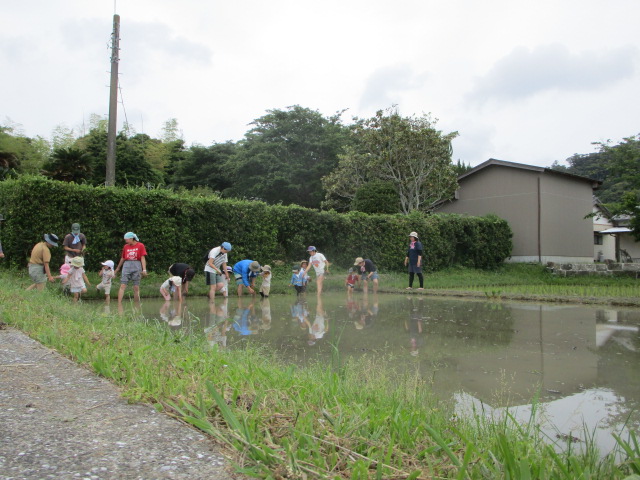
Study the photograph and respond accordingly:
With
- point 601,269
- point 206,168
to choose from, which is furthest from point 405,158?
point 206,168

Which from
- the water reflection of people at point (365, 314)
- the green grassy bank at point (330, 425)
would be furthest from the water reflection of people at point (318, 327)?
the green grassy bank at point (330, 425)

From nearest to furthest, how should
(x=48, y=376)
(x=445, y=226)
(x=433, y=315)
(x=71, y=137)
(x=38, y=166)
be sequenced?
(x=48, y=376)
(x=433, y=315)
(x=445, y=226)
(x=38, y=166)
(x=71, y=137)

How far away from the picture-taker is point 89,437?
8.18 feet

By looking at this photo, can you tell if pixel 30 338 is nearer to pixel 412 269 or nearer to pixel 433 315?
pixel 433 315

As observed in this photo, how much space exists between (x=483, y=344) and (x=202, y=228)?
11.9 meters

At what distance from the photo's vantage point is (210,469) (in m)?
2.15

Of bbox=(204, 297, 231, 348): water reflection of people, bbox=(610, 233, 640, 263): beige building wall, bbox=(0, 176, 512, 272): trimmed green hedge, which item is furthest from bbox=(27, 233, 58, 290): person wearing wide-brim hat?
bbox=(610, 233, 640, 263): beige building wall

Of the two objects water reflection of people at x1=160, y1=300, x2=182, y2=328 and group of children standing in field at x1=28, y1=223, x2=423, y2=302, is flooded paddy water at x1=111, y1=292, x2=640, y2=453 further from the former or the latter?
group of children standing in field at x1=28, y1=223, x2=423, y2=302

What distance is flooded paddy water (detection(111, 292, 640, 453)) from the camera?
13.1 ft

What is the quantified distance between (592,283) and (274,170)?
26.7 metres

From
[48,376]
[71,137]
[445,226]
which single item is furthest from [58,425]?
[71,137]

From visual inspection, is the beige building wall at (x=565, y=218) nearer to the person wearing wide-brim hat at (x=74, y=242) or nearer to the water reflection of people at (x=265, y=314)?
the water reflection of people at (x=265, y=314)

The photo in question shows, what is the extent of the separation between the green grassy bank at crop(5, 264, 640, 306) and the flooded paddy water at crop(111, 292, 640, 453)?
1210 millimetres

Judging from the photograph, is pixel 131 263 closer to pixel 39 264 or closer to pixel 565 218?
pixel 39 264
